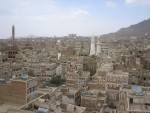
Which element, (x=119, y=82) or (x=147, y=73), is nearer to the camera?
(x=119, y=82)

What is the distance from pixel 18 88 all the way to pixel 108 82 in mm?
15063

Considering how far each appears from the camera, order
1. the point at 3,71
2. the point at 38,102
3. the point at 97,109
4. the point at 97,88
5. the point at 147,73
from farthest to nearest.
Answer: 1. the point at 147,73
2. the point at 3,71
3. the point at 97,88
4. the point at 97,109
5. the point at 38,102

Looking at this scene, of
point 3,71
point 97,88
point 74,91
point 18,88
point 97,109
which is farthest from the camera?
point 3,71

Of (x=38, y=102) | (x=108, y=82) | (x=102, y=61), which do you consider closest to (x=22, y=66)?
(x=102, y=61)

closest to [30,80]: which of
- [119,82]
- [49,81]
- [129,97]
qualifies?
[129,97]

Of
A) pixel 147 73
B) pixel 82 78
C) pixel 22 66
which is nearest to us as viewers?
pixel 82 78

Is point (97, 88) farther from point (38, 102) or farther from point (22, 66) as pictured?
point (22, 66)

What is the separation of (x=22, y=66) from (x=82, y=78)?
15057 millimetres

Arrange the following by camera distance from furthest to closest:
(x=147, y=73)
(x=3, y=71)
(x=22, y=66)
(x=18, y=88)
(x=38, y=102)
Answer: (x=22, y=66)
(x=147, y=73)
(x=3, y=71)
(x=18, y=88)
(x=38, y=102)

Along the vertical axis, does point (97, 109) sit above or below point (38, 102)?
below

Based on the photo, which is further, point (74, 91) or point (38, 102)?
point (74, 91)

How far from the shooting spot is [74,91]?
24984mm

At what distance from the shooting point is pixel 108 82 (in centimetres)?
3019

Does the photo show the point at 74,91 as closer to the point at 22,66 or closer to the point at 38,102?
the point at 38,102
